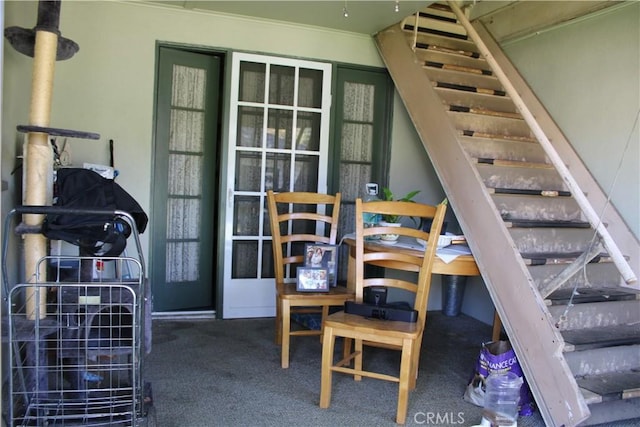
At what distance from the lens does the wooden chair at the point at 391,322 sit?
239cm

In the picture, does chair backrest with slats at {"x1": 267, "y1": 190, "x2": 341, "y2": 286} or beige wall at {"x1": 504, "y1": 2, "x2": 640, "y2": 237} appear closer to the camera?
beige wall at {"x1": 504, "y1": 2, "x2": 640, "y2": 237}

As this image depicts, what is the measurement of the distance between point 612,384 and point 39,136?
9.12 feet

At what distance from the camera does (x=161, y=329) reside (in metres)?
3.64

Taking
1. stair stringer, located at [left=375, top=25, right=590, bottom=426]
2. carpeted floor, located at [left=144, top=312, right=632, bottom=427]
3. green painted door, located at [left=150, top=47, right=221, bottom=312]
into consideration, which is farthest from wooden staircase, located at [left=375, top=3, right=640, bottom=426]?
green painted door, located at [left=150, top=47, right=221, bottom=312]

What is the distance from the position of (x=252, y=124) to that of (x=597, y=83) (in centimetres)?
246

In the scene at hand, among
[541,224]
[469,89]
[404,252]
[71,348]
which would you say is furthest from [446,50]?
[71,348]

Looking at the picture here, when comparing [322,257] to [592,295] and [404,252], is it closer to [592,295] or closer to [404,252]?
[404,252]

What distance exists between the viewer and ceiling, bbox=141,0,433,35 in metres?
3.47

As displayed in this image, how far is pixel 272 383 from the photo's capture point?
9.12 ft

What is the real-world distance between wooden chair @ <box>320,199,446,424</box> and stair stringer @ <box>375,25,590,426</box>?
1.05 ft

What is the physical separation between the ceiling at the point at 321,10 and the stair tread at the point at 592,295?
6.71ft

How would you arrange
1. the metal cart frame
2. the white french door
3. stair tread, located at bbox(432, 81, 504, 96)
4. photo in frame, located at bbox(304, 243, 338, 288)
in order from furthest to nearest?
the white french door < stair tread, located at bbox(432, 81, 504, 96) < photo in frame, located at bbox(304, 243, 338, 288) < the metal cart frame

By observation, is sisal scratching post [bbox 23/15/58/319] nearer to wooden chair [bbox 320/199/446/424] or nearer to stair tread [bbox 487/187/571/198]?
wooden chair [bbox 320/199/446/424]

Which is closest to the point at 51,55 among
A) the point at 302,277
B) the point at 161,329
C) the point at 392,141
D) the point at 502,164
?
the point at 302,277
